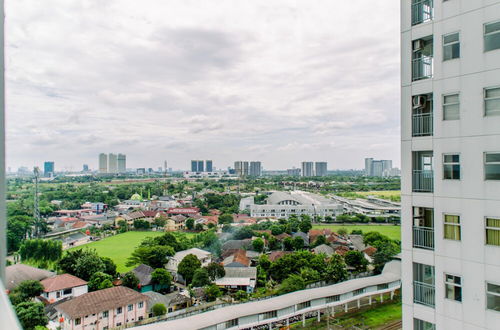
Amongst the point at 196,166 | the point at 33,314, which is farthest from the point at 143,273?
the point at 196,166

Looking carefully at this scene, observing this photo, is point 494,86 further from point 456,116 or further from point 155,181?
point 155,181

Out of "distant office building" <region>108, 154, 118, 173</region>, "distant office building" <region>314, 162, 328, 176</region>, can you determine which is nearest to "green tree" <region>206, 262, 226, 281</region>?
"distant office building" <region>108, 154, 118, 173</region>

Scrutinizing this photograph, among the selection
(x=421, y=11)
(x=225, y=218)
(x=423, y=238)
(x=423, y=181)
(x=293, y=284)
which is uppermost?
(x=421, y=11)

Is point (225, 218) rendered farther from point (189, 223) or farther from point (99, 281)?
point (99, 281)

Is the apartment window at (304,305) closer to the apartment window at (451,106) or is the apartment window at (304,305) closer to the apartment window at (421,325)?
the apartment window at (421,325)

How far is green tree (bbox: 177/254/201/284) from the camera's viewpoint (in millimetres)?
6566

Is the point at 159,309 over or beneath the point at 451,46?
beneath

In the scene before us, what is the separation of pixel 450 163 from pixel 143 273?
22.8ft

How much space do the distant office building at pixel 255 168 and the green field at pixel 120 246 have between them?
29.7 ft

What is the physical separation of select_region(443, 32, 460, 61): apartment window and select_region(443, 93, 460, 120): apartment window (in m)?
0.10

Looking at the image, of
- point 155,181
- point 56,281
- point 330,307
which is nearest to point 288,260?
point 330,307

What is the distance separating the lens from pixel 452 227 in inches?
30.5

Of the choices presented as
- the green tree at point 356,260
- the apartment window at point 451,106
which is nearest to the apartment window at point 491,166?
the apartment window at point 451,106

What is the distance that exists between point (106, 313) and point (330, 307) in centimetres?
340
